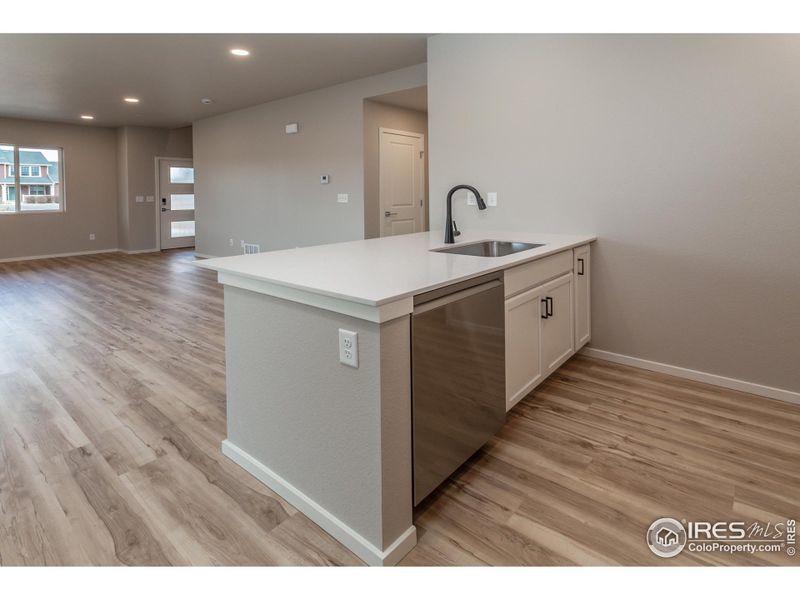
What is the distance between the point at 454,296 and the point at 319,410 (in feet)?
2.00

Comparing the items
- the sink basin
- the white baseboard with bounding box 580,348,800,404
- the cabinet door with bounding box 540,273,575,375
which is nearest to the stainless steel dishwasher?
the cabinet door with bounding box 540,273,575,375

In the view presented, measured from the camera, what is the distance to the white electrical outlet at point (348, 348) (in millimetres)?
1476

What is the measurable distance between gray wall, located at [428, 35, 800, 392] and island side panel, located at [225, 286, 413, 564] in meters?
2.22

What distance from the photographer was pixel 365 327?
1442 mm

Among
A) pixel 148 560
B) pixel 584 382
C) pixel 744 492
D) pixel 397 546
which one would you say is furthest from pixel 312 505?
pixel 584 382

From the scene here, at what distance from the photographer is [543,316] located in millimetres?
2541

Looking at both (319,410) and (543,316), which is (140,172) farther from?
(319,410)

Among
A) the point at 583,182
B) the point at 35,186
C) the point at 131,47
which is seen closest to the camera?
the point at 583,182

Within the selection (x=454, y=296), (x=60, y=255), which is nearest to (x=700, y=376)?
(x=454, y=296)

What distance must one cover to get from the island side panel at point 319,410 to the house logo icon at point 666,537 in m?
0.79

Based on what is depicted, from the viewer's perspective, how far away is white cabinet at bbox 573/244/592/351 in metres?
3.08
